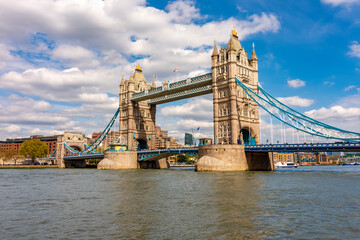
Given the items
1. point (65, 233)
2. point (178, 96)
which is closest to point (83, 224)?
point (65, 233)

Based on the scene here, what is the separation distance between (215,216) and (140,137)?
74906mm

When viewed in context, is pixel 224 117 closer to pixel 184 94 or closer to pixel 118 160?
pixel 184 94

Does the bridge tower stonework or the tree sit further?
the tree

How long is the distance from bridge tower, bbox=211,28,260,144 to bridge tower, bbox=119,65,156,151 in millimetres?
30841

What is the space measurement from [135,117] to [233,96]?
37.2 metres

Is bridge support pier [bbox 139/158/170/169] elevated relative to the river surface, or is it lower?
lower

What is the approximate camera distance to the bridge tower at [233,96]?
6138 centimetres

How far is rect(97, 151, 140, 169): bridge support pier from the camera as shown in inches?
3012

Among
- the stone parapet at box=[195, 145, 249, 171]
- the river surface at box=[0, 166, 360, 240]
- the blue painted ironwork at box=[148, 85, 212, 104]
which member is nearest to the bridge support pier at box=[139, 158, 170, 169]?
the blue painted ironwork at box=[148, 85, 212, 104]

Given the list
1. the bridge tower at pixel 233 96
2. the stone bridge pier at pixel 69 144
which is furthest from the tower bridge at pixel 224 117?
the stone bridge pier at pixel 69 144

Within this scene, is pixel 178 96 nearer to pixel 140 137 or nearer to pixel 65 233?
pixel 140 137

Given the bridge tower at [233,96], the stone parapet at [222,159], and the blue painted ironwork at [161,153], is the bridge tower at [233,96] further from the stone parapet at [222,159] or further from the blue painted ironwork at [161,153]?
the stone parapet at [222,159]

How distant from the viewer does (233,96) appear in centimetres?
6106

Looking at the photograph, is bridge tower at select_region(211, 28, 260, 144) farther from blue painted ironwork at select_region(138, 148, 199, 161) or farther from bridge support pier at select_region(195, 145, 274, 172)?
bridge support pier at select_region(195, 145, 274, 172)
